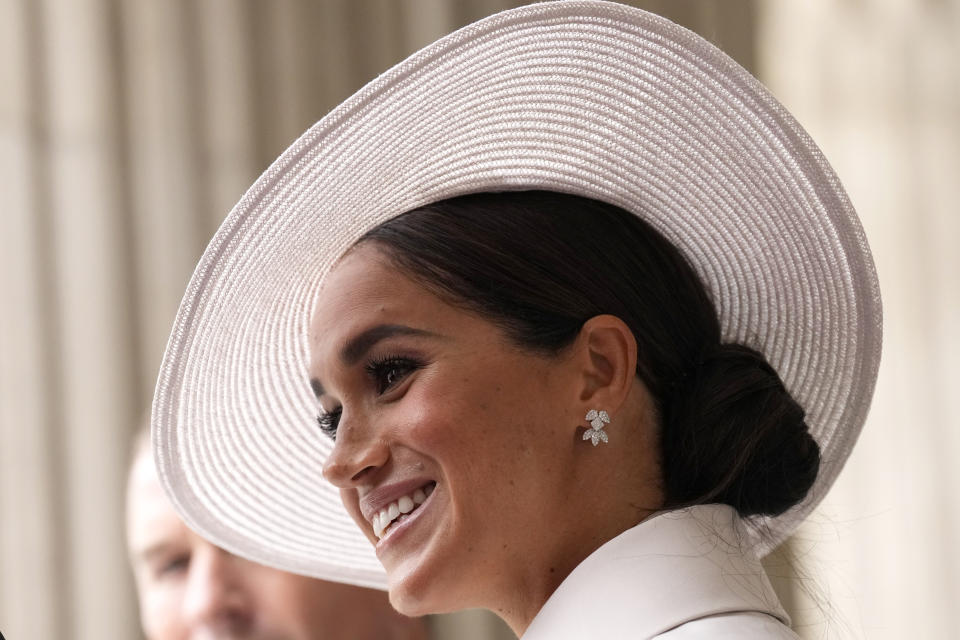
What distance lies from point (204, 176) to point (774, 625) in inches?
72.0

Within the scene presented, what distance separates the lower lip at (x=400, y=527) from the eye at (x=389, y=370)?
0.11 m

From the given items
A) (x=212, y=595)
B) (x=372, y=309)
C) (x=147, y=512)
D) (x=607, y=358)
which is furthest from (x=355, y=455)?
(x=147, y=512)

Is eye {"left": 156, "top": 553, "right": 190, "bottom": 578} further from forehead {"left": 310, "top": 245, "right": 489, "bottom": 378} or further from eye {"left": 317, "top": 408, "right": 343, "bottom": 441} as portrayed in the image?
forehead {"left": 310, "top": 245, "right": 489, "bottom": 378}

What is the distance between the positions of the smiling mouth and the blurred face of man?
3.15ft

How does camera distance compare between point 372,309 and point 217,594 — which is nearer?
point 372,309

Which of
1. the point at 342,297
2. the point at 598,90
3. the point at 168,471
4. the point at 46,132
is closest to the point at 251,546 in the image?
the point at 168,471

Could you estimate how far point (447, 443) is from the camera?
3.69 feet

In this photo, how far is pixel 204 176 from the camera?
2555mm

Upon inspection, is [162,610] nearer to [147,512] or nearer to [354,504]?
[147,512]

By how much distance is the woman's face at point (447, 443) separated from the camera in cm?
113

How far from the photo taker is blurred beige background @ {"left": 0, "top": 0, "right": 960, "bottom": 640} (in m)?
2.33

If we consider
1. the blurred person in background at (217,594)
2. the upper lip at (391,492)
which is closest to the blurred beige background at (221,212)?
the blurred person in background at (217,594)

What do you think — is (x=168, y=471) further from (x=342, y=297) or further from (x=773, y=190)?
(x=773, y=190)

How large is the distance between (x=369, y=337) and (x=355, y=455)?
0.37 ft
